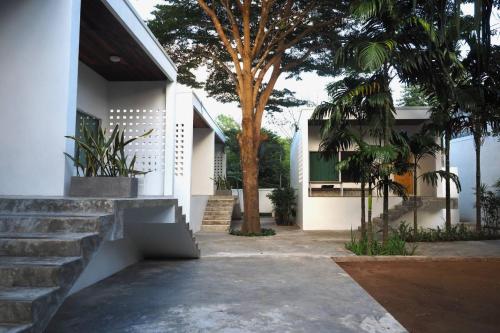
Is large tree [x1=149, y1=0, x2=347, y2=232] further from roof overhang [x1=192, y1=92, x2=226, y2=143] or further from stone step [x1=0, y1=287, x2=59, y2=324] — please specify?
stone step [x1=0, y1=287, x2=59, y2=324]

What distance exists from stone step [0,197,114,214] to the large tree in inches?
310

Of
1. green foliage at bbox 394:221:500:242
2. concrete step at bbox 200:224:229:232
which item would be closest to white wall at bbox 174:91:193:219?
concrete step at bbox 200:224:229:232

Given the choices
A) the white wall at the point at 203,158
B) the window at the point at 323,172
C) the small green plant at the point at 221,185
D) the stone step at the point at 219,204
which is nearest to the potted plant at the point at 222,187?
the small green plant at the point at 221,185

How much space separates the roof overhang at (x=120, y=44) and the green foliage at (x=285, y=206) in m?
7.52

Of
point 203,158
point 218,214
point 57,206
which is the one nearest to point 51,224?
point 57,206

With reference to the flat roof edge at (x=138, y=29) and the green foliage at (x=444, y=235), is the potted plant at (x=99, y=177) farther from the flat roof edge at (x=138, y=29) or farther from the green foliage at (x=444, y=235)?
the green foliage at (x=444, y=235)

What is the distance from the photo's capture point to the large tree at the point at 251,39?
1037cm

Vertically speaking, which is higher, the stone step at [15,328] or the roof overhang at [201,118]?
the roof overhang at [201,118]

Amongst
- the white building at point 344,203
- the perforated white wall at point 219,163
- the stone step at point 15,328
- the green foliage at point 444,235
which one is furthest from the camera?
the perforated white wall at point 219,163

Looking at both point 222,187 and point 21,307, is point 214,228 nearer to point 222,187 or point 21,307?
point 222,187

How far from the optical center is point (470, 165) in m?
14.6

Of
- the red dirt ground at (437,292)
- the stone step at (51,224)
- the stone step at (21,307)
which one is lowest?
the red dirt ground at (437,292)

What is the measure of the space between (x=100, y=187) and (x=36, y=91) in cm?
118

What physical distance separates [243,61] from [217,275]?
6.74 metres
